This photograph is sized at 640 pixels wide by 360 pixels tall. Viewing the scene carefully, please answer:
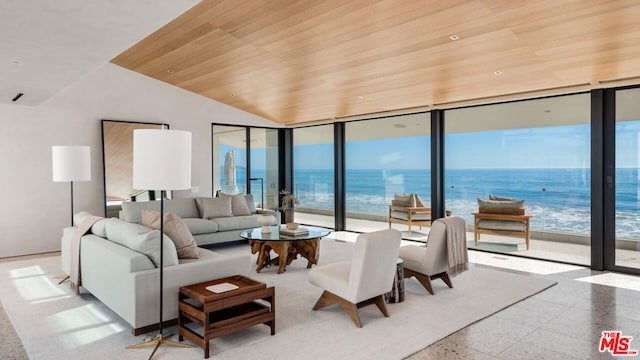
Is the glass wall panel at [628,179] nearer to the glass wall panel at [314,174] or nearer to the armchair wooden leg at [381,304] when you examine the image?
the armchair wooden leg at [381,304]

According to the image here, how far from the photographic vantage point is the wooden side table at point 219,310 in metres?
2.90

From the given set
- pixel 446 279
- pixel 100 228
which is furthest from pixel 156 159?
pixel 446 279

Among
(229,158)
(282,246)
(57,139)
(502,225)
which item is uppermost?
(57,139)

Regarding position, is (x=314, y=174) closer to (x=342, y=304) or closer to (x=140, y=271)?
(x=342, y=304)

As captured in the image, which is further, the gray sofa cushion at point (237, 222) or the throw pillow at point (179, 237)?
the gray sofa cushion at point (237, 222)

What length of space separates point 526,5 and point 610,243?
361 cm

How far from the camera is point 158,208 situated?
650 cm

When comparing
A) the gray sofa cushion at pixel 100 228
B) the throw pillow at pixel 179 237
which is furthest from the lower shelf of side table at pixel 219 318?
the gray sofa cushion at pixel 100 228

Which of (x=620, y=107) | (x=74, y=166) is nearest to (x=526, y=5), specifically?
(x=620, y=107)

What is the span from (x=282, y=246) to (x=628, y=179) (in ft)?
14.6

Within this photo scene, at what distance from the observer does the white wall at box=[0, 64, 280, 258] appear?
6.23 m

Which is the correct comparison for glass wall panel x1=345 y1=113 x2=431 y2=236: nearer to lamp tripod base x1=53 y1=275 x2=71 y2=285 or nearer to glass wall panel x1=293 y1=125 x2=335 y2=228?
glass wall panel x1=293 y1=125 x2=335 y2=228

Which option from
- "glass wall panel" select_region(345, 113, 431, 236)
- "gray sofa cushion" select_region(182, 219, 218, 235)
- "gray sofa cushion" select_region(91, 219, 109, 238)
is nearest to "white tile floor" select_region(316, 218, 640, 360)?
"glass wall panel" select_region(345, 113, 431, 236)

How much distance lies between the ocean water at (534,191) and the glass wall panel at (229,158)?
110 inches
